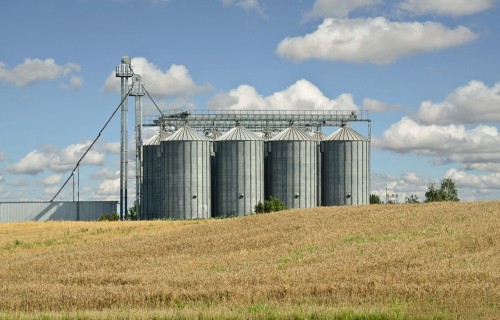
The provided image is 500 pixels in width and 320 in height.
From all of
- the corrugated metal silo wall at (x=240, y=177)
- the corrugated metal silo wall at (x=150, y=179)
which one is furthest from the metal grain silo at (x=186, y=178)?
the corrugated metal silo wall at (x=150, y=179)

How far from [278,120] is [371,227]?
51.1 meters

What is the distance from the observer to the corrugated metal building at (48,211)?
310 ft

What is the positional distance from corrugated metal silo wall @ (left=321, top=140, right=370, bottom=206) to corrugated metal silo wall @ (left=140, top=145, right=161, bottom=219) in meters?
20.0

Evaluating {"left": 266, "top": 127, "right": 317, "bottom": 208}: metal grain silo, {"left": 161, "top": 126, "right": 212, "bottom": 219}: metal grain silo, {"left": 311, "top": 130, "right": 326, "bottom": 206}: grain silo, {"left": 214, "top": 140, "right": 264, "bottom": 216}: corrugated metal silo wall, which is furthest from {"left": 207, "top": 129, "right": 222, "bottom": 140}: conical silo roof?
{"left": 311, "top": 130, "right": 326, "bottom": 206}: grain silo

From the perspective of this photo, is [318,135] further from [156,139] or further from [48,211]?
Result: [48,211]

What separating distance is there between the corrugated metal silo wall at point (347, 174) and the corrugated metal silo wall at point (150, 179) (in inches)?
789

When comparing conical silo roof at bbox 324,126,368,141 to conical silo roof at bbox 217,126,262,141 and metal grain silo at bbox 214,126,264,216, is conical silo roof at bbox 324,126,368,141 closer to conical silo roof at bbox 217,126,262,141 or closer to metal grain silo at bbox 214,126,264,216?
metal grain silo at bbox 214,126,264,216

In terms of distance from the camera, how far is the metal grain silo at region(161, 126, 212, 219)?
85.2 meters

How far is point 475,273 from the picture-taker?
27672 mm

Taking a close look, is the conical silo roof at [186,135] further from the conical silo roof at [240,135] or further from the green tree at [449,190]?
the green tree at [449,190]

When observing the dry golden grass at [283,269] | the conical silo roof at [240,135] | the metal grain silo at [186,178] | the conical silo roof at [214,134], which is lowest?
the dry golden grass at [283,269]

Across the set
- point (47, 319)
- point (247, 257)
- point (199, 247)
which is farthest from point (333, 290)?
point (199, 247)

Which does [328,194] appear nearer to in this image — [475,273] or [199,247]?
[199,247]

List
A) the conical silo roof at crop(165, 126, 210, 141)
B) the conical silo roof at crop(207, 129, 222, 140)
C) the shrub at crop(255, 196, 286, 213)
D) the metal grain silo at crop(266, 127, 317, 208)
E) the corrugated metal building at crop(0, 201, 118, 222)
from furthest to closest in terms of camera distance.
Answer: the conical silo roof at crop(207, 129, 222, 140)
the corrugated metal building at crop(0, 201, 118, 222)
the metal grain silo at crop(266, 127, 317, 208)
the conical silo roof at crop(165, 126, 210, 141)
the shrub at crop(255, 196, 286, 213)
